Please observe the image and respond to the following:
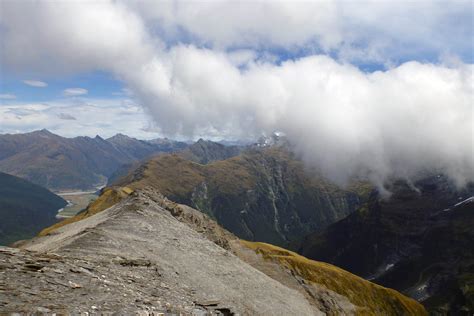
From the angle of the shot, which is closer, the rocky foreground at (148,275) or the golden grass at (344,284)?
the rocky foreground at (148,275)

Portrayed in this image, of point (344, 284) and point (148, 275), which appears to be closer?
point (148, 275)

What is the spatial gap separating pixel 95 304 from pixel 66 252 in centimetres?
1669

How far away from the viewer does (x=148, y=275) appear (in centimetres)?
3788

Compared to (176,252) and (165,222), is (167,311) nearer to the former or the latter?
(176,252)

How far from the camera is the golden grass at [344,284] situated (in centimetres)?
11031

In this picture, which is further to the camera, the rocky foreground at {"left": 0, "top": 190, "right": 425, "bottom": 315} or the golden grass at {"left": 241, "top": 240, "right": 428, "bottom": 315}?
the golden grass at {"left": 241, "top": 240, "right": 428, "bottom": 315}

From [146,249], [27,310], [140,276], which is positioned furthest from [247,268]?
[27,310]

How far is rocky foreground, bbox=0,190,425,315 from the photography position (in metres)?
24.4

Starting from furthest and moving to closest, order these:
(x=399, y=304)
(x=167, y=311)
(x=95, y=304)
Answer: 1. (x=399, y=304)
2. (x=167, y=311)
3. (x=95, y=304)

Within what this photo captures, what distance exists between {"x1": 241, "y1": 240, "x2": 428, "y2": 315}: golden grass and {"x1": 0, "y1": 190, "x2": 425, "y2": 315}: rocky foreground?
8748 mm

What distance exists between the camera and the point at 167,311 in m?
27.8

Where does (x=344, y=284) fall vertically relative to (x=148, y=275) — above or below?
below

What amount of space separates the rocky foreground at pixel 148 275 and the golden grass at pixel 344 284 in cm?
875

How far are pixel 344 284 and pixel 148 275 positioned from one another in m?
106
